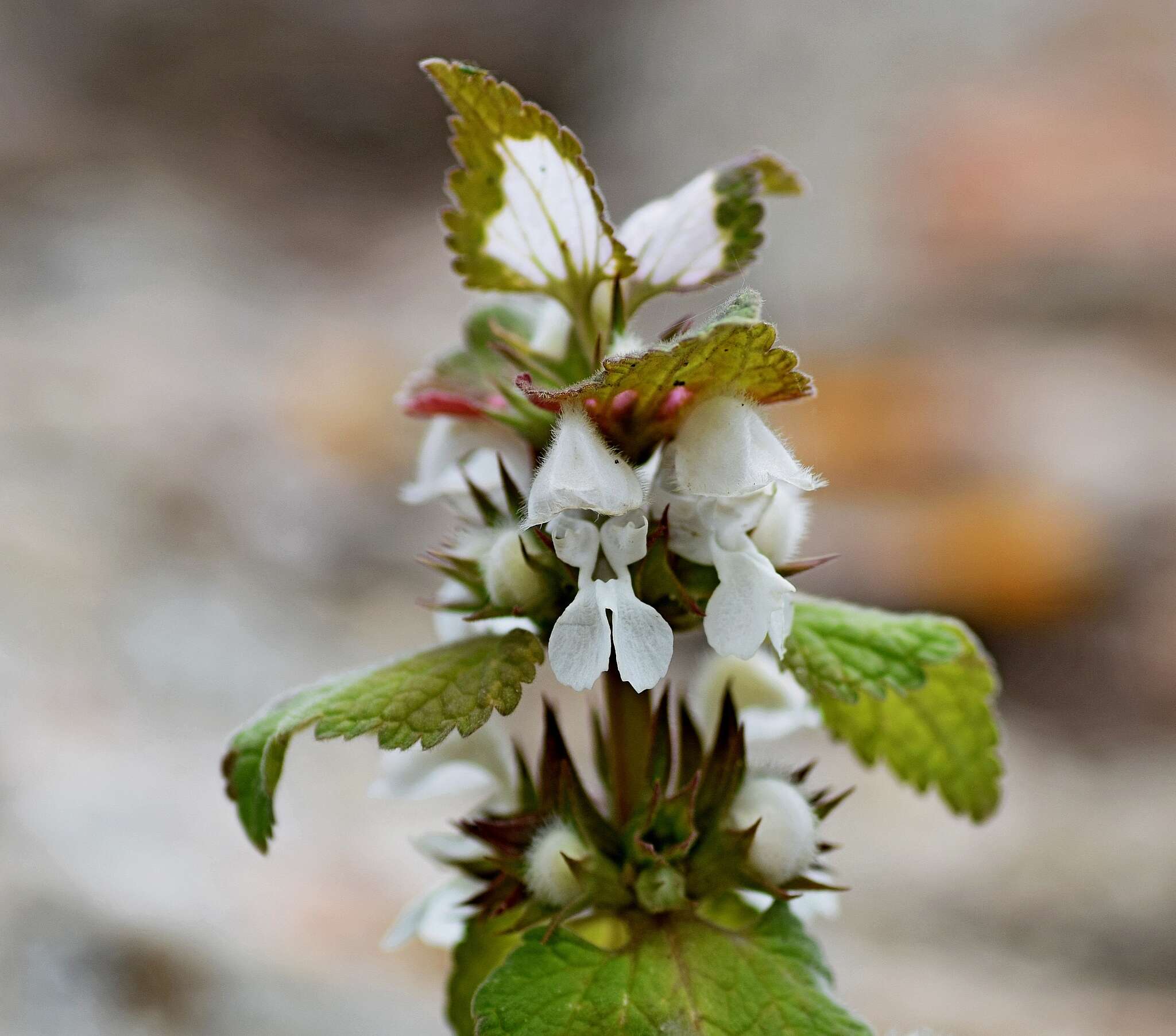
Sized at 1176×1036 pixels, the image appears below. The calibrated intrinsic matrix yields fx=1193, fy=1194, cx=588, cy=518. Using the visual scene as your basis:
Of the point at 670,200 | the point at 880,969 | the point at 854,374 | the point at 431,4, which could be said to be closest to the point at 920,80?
the point at 854,374

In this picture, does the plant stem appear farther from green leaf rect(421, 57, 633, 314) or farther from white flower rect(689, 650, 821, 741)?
green leaf rect(421, 57, 633, 314)

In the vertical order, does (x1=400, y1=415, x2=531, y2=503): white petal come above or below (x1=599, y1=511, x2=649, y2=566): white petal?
above

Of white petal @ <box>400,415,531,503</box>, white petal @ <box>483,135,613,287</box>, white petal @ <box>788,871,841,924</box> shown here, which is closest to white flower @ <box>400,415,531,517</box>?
white petal @ <box>400,415,531,503</box>

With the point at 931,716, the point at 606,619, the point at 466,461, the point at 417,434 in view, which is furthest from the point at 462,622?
the point at 417,434

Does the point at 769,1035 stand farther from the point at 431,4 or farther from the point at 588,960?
the point at 431,4

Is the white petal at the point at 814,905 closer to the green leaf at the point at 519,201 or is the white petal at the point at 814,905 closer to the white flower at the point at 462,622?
the white flower at the point at 462,622

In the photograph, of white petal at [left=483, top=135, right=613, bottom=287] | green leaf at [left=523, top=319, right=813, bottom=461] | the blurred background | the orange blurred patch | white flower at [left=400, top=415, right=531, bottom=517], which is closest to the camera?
green leaf at [left=523, top=319, right=813, bottom=461]
